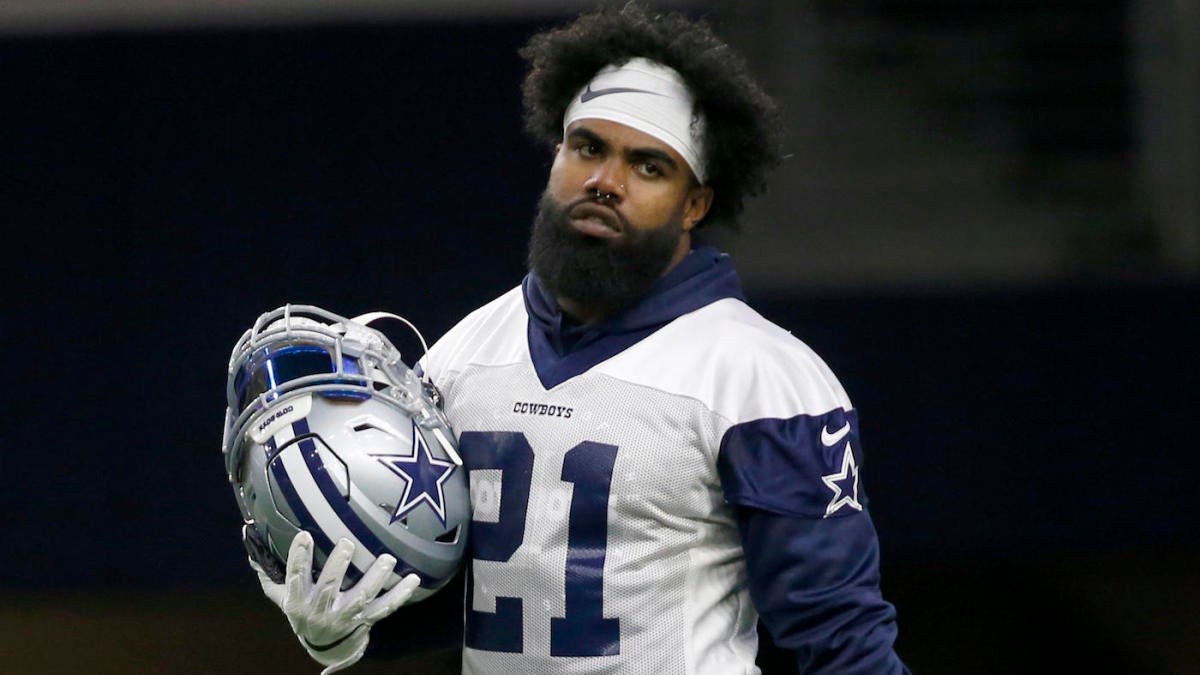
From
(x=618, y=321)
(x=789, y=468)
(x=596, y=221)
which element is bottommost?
(x=789, y=468)

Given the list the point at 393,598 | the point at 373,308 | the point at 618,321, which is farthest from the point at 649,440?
the point at 373,308

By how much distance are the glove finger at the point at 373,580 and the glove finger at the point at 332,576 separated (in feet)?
0.07

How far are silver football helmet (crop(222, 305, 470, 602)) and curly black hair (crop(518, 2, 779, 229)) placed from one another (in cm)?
45

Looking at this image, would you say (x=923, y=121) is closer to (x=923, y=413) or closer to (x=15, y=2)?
(x=923, y=413)

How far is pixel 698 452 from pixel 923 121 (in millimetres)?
2200

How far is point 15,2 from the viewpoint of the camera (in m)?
3.59

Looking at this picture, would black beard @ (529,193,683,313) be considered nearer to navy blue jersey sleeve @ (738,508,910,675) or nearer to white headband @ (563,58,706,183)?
white headband @ (563,58,706,183)

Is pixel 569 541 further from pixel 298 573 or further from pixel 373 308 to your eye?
pixel 373 308

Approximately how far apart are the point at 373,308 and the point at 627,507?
1.91 meters

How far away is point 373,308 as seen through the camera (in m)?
3.68

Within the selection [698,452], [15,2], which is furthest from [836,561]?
[15,2]

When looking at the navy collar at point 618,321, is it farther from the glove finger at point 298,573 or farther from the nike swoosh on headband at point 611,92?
the glove finger at point 298,573

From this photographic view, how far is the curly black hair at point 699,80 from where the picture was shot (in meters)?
2.06

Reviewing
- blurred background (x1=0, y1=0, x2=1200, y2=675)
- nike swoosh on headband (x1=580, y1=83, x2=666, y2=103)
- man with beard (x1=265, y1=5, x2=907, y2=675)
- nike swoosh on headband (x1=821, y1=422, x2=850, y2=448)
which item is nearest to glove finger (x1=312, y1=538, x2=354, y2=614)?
man with beard (x1=265, y1=5, x2=907, y2=675)
